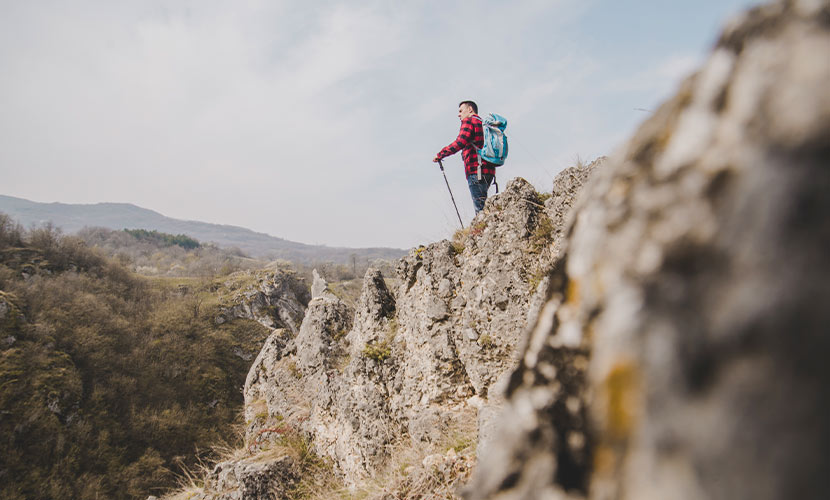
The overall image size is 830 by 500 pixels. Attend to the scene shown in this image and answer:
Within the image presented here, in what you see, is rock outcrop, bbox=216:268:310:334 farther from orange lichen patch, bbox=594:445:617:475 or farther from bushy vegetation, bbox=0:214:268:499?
orange lichen patch, bbox=594:445:617:475

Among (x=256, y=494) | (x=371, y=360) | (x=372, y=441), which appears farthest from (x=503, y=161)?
(x=256, y=494)

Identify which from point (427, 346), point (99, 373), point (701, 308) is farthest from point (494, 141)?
point (99, 373)

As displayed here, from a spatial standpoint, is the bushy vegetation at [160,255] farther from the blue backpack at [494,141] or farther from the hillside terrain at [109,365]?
the blue backpack at [494,141]

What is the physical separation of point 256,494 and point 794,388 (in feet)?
25.6

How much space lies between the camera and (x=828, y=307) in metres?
0.56

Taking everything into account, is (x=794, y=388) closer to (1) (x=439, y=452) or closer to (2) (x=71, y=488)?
(1) (x=439, y=452)

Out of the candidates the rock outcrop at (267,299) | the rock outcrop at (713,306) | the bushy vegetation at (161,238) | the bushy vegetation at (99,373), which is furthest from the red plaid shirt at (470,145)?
the bushy vegetation at (161,238)

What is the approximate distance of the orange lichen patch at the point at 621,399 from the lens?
0.78 meters

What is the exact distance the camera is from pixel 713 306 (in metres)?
0.68

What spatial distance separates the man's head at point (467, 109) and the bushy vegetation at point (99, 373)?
16.7 m

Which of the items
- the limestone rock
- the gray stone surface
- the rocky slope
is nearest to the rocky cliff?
the rocky slope

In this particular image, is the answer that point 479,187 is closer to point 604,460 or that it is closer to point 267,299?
point 604,460

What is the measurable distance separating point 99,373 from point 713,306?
40.2 m

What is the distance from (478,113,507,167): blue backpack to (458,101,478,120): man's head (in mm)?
477
